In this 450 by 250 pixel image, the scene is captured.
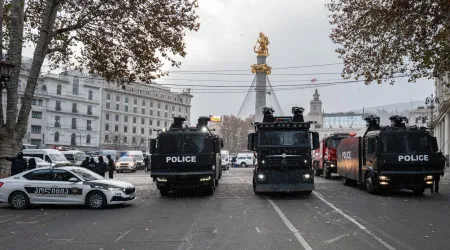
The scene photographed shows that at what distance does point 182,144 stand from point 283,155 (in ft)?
13.9

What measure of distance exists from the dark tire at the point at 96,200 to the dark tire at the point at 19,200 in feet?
6.65

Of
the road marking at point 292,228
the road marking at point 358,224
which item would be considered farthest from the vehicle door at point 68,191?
the road marking at point 358,224

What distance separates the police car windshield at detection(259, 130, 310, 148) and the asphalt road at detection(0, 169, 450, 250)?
2241mm

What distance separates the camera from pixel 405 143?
60.2 feet

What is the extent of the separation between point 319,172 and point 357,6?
16322mm

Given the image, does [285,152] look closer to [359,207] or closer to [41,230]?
[359,207]

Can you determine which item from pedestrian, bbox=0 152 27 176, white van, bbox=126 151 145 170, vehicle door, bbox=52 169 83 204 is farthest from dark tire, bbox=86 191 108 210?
white van, bbox=126 151 145 170

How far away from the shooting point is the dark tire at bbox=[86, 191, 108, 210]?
1480 centimetres

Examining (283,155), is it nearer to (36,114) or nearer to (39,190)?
(39,190)

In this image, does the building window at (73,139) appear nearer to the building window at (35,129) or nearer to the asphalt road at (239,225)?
the building window at (35,129)

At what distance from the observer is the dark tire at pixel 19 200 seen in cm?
1484

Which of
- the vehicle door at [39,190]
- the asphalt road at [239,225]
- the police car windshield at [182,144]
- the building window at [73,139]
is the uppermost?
the building window at [73,139]

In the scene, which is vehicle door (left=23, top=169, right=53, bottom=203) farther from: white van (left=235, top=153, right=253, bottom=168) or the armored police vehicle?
white van (left=235, top=153, right=253, bottom=168)

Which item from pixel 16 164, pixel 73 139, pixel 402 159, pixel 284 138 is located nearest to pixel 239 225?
pixel 284 138
